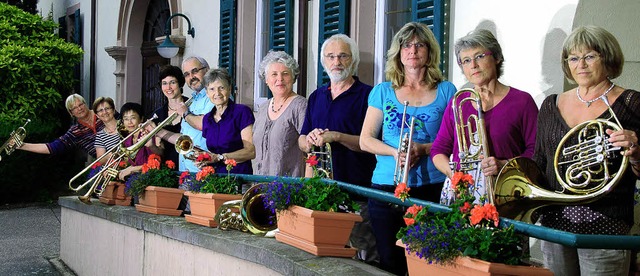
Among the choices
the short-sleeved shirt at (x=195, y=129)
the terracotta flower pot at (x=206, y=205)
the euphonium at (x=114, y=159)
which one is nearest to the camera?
the terracotta flower pot at (x=206, y=205)

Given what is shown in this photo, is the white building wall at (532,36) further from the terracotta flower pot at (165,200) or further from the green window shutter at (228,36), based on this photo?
the green window shutter at (228,36)

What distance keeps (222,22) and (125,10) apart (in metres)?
4.13

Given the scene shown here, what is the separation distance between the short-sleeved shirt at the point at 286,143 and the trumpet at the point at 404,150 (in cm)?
138

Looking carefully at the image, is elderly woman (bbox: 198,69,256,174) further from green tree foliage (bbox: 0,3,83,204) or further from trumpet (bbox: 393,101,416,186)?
green tree foliage (bbox: 0,3,83,204)

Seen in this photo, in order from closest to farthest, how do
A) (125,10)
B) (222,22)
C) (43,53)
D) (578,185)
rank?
(578,185), (222,22), (125,10), (43,53)

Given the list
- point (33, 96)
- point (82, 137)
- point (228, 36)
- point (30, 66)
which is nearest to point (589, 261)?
point (82, 137)

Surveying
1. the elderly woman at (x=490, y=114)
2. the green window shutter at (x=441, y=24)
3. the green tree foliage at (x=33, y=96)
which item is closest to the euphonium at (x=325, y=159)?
the elderly woman at (x=490, y=114)

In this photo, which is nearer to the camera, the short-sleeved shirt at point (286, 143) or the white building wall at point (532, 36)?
the white building wall at point (532, 36)

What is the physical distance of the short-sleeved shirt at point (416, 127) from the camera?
4.50 m

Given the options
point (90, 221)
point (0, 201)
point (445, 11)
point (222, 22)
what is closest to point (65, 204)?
point (90, 221)

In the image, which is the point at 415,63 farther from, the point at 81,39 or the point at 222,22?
the point at 81,39

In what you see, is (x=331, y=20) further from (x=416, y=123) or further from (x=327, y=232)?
(x=327, y=232)

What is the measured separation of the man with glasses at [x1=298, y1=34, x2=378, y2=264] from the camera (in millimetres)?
5121

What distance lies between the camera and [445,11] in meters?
6.43
